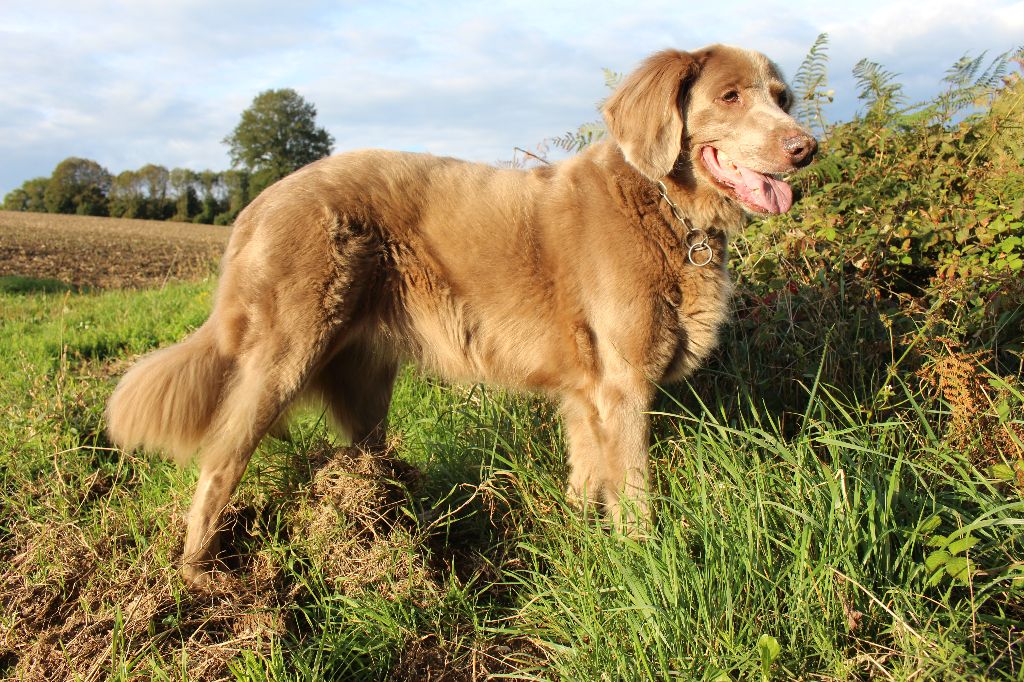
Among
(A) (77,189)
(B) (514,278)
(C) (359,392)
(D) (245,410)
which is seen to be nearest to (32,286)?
(C) (359,392)

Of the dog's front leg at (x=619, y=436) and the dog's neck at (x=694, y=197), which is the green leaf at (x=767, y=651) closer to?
the dog's front leg at (x=619, y=436)

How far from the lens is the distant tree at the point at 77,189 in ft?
188

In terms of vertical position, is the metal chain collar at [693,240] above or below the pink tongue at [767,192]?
below

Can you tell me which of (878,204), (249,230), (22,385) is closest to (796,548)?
(249,230)

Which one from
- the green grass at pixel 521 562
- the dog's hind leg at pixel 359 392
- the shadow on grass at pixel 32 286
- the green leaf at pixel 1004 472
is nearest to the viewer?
the green grass at pixel 521 562

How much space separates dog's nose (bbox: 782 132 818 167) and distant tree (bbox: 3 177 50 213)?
6807 centimetres

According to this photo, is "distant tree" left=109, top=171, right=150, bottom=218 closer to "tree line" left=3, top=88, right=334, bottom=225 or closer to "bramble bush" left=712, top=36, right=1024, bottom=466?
"tree line" left=3, top=88, right=334, bottom=225

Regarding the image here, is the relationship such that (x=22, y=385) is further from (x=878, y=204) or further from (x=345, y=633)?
(x=878, y=204)

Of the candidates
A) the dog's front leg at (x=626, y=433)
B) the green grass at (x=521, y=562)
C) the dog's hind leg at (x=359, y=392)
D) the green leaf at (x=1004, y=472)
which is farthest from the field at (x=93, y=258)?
the green leaf at (x=1004, y=472)

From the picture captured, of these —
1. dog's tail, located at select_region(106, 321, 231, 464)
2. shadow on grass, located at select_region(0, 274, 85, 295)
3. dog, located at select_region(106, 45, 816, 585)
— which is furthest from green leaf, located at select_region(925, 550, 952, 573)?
shadow on grass, located at select_region(0, 274, 85, 295)

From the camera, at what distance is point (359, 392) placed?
3.45 metres

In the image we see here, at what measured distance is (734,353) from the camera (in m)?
3.82

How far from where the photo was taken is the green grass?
2037mm

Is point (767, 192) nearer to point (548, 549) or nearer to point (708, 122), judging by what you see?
point (708, 122)
